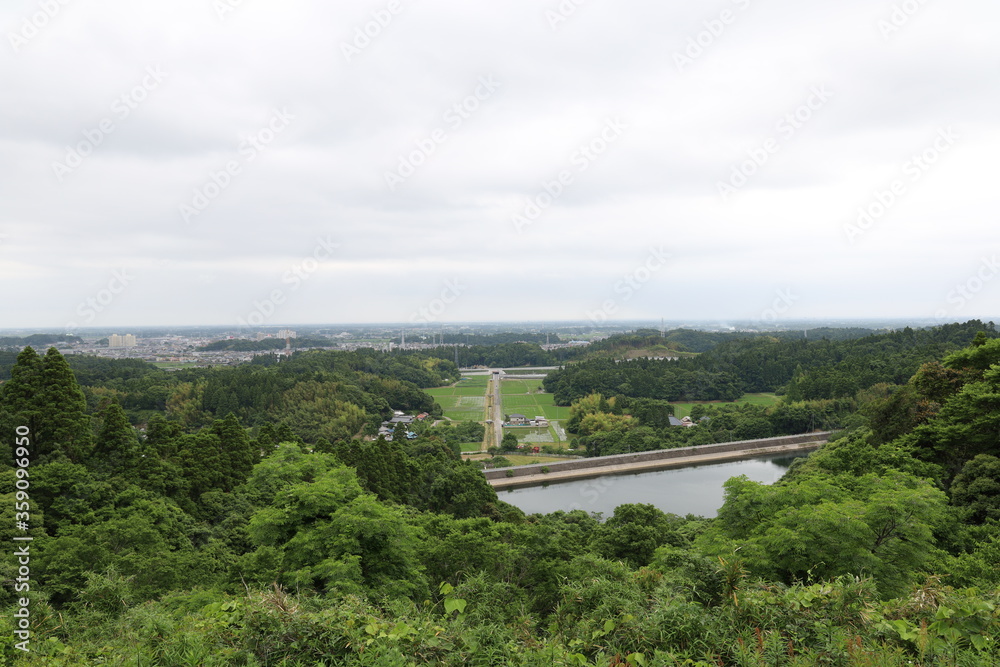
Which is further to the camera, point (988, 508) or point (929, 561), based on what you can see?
point (988, 508)

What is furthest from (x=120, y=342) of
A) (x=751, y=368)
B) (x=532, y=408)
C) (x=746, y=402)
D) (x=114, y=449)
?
(x=746, y=402)

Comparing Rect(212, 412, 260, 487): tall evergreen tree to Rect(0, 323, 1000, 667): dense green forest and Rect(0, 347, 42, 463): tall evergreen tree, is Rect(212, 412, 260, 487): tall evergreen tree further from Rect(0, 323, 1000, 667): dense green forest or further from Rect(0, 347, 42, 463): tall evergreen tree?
Rect(0, 347, 42, 463): tall evergreen tree

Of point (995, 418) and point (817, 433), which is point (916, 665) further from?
point (817, 433)

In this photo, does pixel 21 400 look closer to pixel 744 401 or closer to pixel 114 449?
pixel 114 449

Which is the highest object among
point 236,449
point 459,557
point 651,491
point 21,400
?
point 21,400

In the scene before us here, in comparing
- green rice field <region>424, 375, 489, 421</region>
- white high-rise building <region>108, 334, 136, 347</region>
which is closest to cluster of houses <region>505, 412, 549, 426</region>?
green rice field <region>424, 375, 489, 421</region>

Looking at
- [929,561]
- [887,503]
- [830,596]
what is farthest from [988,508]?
[830,596]
